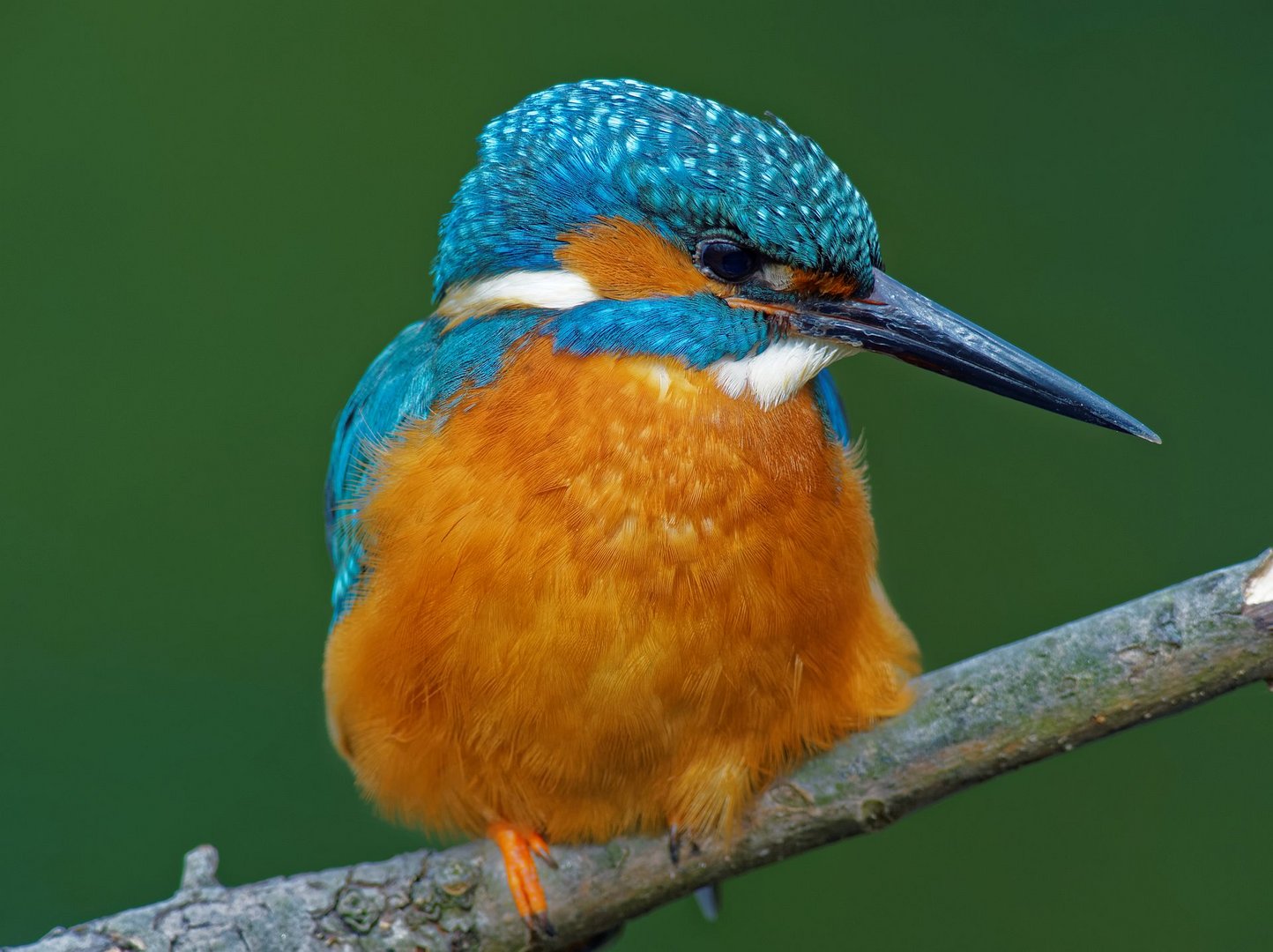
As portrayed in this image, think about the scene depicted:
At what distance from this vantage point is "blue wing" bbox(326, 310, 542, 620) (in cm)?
204

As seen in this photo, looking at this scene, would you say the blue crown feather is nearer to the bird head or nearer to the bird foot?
the bird head

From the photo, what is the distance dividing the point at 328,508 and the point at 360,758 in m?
0.56

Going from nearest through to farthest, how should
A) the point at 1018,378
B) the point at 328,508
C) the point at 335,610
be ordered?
1. the point at 1018,378
2. the point at 335,610
3. the point at 328,508

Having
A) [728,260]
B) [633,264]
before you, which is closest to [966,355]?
[728,260]

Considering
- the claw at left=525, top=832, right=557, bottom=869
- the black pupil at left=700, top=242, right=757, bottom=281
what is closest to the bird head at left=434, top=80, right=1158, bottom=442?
the black pupil at left=700, top=242, right=757, bottom=281

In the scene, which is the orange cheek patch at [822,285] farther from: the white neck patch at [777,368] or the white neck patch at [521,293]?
the white neck patch at [521,293]

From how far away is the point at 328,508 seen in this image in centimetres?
267

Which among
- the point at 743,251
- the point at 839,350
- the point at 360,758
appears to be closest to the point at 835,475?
the point at 839,350

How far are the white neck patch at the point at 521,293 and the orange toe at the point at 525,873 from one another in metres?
0.79

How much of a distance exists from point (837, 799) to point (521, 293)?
0.87 m

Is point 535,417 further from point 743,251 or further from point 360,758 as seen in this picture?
point 360,758

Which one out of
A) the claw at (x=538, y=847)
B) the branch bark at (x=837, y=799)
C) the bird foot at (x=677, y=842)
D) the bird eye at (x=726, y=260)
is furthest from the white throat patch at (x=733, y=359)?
the claw at (x=538, y=847)

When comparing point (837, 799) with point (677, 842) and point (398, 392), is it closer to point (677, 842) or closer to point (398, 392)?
point (677, 842)

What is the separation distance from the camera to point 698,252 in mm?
1947
